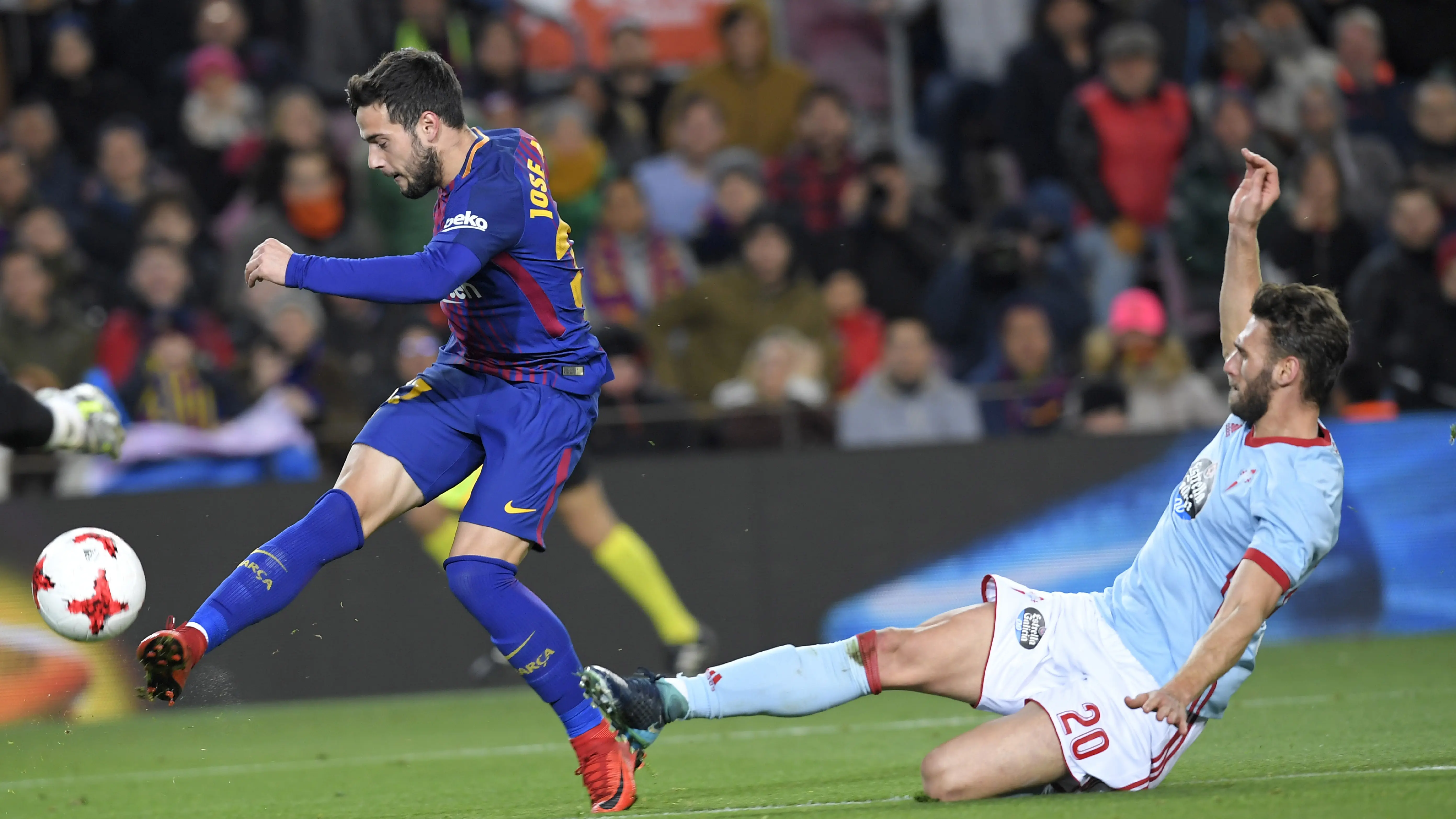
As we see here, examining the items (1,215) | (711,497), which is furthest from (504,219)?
Result: (1,215)

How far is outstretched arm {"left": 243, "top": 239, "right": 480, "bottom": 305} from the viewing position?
4.66 meters

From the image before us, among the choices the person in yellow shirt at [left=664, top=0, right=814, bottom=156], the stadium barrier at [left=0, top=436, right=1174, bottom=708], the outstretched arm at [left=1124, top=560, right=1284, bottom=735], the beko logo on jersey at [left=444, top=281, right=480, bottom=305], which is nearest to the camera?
the outstretched arm at [left=1124, top=560, right=1284, bottom=735]

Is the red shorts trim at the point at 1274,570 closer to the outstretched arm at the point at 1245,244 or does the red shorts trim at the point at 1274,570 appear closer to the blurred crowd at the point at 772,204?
the outstretched arm at the point at 1245,244

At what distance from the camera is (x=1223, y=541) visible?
470cm

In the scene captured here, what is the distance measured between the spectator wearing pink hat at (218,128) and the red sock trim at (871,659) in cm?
786

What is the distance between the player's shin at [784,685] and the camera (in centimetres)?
477

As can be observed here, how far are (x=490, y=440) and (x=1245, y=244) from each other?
2.35m

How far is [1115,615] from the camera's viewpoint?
4.89m

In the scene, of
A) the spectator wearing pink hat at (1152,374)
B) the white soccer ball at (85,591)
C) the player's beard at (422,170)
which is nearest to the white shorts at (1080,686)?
the player's beard at (422,170)

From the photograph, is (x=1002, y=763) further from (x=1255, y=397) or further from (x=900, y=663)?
(x=1255, y=397)

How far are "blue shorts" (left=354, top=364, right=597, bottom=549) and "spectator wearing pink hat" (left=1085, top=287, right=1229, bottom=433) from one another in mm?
5076

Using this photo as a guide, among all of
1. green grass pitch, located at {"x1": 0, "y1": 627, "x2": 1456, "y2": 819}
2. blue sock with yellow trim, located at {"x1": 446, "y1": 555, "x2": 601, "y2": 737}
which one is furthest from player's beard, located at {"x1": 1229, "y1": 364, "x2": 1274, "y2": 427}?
blue sock with yellow trim, located at {"x1": 446, "y1": 555, "x2": 601, "y2": 737}

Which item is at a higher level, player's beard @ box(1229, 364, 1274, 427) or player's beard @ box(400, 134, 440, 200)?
player's beard @ box(400, 134, 440, 200)

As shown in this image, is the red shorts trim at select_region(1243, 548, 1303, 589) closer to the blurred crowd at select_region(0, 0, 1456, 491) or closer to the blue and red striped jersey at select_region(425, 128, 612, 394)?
the blue and red striped jersey at select_region(425, 128, 612, 394)
